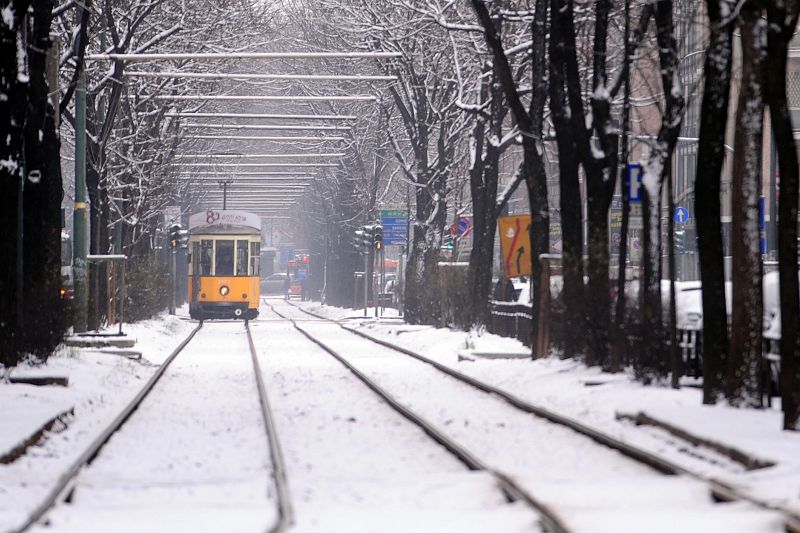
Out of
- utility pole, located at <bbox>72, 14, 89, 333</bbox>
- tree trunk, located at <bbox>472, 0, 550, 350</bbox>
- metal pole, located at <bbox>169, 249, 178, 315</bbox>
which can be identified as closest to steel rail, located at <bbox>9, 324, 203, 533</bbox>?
tree trunk, located at <bbox>472, 0, 550, 350</bbox>

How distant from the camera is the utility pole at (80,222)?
2681 centimetres

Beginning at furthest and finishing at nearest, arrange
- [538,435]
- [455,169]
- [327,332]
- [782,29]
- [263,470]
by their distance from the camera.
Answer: [455,169], [327,332], [538,435], [782,29], [263,470]

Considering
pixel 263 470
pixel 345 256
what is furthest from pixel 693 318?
pixel 345 256

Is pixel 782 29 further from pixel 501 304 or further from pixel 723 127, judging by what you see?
pixel 501 304

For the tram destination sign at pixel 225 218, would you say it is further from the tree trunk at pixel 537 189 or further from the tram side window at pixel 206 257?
the tree trunk at pixel 537 189

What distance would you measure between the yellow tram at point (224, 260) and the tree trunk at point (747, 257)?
35.0 meters

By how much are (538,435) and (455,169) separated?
113 feet

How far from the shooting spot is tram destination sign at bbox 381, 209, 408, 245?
49094mm

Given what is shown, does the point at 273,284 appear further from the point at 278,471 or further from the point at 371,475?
the point at 278,471

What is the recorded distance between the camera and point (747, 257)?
14.3 meters

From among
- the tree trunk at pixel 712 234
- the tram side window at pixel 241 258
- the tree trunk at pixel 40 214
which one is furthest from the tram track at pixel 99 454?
the tram side window at pixel 241 258

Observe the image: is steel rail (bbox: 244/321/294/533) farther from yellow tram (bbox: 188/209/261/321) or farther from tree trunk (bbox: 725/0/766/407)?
yellow tram (bbox: 188/209/261/321)

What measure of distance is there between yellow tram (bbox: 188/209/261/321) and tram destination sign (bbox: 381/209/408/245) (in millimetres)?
4043

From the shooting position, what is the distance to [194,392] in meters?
19.3
